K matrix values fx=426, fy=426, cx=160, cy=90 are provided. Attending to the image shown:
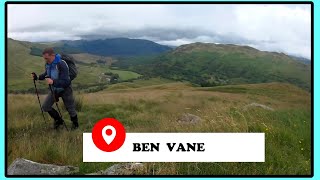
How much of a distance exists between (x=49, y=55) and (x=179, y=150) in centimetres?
294

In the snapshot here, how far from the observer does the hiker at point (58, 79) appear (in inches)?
293

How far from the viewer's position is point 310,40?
6328 millimetres

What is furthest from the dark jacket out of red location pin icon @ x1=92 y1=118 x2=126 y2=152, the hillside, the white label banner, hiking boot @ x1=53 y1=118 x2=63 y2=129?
the white label banner

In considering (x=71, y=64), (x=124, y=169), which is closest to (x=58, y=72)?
(x=71, y=64)

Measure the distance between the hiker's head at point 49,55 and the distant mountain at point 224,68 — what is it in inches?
61.2

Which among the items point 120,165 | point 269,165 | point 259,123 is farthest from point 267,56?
point 120,165

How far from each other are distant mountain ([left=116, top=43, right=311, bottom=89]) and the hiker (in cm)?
128

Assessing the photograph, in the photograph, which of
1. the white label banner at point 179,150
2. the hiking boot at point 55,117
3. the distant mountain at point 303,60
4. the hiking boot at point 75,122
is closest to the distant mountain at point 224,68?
the distant mountain at point 303,60

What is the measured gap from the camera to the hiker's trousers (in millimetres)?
7905

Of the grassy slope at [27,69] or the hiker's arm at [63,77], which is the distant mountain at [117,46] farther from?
the hiker's arm at [63,77]

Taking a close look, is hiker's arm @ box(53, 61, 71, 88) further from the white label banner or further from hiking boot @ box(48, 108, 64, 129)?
the white label banner

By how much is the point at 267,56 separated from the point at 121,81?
9.00ft

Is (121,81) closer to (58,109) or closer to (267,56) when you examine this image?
(58,109)

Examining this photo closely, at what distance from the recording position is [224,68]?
856cm
